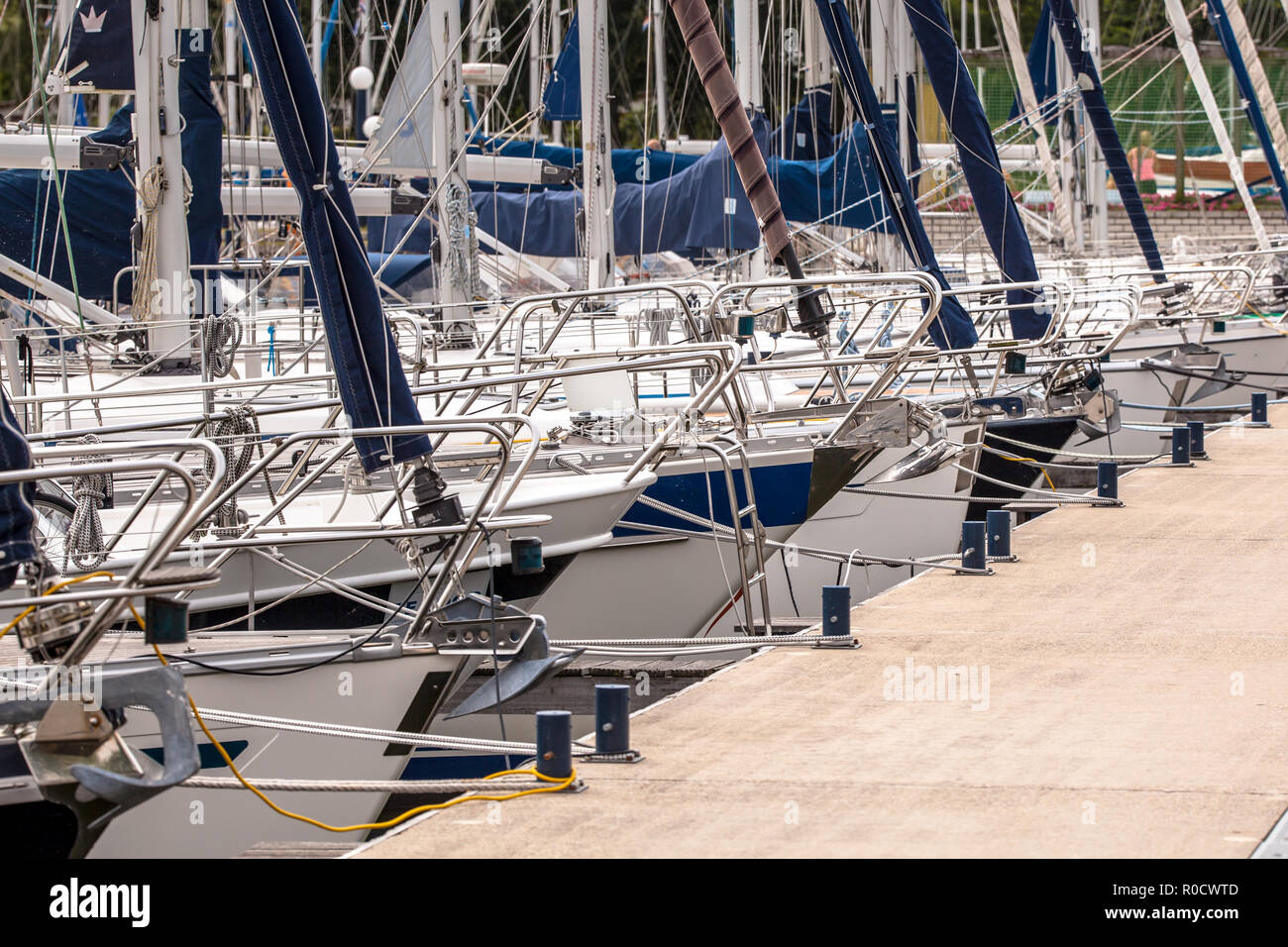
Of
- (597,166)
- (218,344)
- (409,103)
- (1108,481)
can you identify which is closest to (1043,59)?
(597,166)

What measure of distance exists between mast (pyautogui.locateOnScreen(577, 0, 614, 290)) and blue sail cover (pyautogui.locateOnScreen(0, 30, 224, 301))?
139 inches

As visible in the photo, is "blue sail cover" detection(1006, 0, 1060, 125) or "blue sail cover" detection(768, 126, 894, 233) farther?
"blue sail cover" detection(1006, 0, 1060, 125)

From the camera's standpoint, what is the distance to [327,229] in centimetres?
603

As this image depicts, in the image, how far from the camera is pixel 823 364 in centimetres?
911

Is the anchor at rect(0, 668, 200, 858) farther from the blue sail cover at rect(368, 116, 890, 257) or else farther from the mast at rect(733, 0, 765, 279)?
the blue sail cover at rect(368, 116, 890, 257)

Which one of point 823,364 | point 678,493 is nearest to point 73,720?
point 678,493

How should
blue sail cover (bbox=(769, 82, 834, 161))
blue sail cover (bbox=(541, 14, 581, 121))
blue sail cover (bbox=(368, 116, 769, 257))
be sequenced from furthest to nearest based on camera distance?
blue sail cover (bbox=(769, 82, 834, 161)), blue sail cover (bbox=(541, 14, 581, 121)), blue sail cover (bbox=(368, 116, 769, 257))

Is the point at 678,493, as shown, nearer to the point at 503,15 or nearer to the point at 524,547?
the point at 524,547

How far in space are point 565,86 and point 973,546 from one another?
10.7 meters

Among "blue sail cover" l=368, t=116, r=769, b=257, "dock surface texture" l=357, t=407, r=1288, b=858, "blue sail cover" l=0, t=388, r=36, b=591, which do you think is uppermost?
"blue sail cover" l=368, t=116, r=769, b=257

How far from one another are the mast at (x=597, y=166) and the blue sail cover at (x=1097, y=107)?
196 inches

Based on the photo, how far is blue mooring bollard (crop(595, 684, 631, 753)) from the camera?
16.3 feet

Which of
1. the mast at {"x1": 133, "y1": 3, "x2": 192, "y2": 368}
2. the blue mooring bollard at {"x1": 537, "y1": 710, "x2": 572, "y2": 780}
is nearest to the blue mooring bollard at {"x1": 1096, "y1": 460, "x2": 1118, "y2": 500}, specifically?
the mast at {"x1": 133, "y1": 3, "x2": 192, "y2": 368}

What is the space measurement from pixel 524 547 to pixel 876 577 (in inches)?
226
